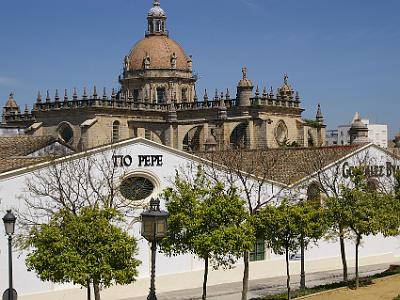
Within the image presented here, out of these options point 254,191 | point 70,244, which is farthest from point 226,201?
point 254,191

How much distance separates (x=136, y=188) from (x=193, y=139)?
130 ft

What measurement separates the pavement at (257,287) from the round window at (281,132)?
34.8 metres

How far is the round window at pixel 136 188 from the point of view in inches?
1386

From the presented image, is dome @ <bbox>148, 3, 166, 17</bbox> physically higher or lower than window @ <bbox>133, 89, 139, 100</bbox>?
higher

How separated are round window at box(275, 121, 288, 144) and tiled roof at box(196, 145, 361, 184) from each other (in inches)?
1030

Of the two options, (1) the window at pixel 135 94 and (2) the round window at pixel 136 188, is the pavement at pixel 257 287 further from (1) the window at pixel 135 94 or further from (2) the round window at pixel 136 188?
(1) the window at pixel 135 94

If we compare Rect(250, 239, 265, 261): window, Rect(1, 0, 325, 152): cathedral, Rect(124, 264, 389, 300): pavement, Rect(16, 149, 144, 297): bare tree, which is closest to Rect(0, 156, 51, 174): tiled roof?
Rect(16, 149, 144, 297): bare tree

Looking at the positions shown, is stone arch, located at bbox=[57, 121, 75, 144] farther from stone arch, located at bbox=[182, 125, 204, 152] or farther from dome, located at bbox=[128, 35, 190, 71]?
dome, located at bbox=[128, 35, 190, 71]

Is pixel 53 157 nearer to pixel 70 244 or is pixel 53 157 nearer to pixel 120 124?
pixel 70 244

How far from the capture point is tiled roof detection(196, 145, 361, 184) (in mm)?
40438

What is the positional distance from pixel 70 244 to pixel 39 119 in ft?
181

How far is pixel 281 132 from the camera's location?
7450 cm

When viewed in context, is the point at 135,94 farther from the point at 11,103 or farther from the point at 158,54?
the point at 11,103

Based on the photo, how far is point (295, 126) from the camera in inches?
2995
